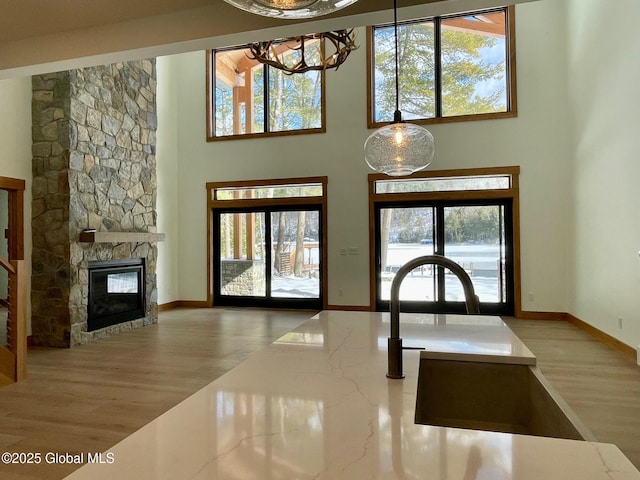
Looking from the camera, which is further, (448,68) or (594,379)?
(448,68)

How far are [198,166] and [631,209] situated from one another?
6727mm

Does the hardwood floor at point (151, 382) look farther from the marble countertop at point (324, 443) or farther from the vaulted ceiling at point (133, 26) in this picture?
the vaulted ceiling at point (133, 26)

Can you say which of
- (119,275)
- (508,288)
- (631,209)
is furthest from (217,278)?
(631,209)

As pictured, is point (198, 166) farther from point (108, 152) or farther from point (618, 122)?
point (618, 122)

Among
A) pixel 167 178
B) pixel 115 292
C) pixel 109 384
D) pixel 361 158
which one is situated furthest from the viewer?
pixel 167 178

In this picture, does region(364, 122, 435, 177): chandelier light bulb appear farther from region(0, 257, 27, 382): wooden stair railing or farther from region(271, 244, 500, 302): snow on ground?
region(271, 244, 500, 302): snow on ground

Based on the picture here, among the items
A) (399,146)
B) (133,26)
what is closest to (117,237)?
(133,26)

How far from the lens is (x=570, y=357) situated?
13.8 feet

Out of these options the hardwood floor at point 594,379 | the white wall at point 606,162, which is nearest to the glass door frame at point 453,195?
the white wall at point 606,162

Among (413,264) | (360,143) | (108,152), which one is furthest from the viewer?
(360,143)

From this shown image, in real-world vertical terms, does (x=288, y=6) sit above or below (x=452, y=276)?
above

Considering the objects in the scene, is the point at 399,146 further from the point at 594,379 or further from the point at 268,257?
the point at 268,257

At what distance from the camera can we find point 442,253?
6.65 metres

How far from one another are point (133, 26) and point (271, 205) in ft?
13.7
